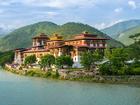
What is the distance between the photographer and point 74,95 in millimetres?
48094

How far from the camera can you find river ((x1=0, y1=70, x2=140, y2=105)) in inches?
1660

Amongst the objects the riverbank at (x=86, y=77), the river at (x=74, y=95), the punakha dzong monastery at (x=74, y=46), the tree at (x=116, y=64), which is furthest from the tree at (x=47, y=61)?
the river at (x=74, y=95)

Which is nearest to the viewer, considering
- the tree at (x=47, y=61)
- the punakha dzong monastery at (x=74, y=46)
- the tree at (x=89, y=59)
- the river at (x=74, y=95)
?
the river at (x=74, y=95)

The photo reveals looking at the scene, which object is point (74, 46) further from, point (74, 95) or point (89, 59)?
point (74, 95)

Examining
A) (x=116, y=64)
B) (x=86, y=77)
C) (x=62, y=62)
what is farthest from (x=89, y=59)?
(x=62, y=62)

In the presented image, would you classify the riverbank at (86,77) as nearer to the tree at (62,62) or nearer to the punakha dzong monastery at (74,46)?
the tree at (62,62)

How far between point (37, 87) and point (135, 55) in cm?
2424

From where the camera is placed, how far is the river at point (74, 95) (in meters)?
42.2

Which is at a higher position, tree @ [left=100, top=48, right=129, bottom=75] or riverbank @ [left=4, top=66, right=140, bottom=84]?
tree @ [left=100, top=48, right=129, bottom=75]

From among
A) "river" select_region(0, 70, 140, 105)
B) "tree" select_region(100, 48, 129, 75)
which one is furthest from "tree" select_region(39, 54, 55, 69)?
"river" select_region(0, 70, 140, 105)

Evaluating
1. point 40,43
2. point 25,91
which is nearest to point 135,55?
point 25,91

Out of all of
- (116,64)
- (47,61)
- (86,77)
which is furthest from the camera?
(47,61)

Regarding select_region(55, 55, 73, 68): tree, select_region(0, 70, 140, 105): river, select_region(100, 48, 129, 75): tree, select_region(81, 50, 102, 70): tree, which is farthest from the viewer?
select_region(55, 55, 73, 68): tree

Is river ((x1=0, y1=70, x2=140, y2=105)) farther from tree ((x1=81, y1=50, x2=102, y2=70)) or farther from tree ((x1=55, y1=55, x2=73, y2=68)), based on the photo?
tree ((x1=55, y1=55, x2=73, y2=68))
